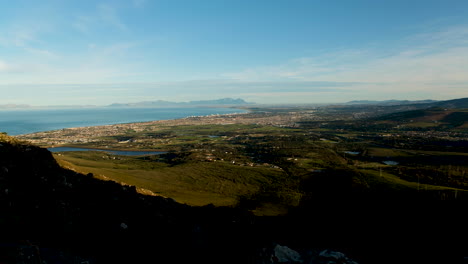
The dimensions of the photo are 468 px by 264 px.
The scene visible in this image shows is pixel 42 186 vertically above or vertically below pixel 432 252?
above

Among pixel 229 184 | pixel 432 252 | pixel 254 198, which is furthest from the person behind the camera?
pixel 229 184

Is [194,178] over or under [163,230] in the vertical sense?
under

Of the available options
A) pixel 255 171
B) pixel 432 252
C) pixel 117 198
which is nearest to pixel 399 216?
pixel 432 252

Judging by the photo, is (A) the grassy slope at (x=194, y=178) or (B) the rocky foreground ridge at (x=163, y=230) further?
(A) the grassy slope at (x=194, y=178)

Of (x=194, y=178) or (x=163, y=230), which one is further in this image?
(x=194, y=178)

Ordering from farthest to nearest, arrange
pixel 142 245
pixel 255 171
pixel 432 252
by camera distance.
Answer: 1. pixel 255 171
2. pixel 432 252
3. pixel 142 245

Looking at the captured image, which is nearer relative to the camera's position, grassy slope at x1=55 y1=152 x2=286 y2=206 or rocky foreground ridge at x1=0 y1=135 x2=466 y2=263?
rocky foreground ridge at x1=0 y1=135 x2=466 y2=263

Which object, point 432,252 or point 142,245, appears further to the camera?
point 432,252

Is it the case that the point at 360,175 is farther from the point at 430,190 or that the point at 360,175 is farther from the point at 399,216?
the point at 399,216
